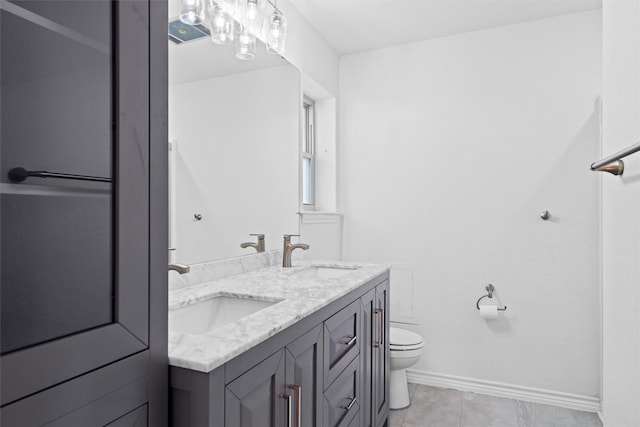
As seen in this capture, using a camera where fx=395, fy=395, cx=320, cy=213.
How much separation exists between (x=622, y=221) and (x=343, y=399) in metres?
1.11

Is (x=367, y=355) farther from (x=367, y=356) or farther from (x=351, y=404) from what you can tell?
(x=351, y=404)

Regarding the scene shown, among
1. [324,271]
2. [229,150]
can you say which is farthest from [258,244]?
[229,150]

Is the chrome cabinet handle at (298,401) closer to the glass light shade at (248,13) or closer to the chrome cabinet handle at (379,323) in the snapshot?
the chrome cabinet handle at (379,323)

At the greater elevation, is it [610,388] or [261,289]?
[261,289]

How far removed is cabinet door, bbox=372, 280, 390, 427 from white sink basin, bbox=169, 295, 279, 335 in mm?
726

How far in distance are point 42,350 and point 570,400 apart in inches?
116

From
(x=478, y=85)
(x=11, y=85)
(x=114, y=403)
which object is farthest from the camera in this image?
(x=478, y=85)

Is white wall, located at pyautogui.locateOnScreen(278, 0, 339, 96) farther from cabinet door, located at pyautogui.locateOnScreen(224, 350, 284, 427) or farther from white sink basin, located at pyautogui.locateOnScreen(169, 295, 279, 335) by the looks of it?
cabinet door, located at pyautogui.locateOnScreen(224, 350, 284, 427)

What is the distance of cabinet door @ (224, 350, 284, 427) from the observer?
86 centimetres

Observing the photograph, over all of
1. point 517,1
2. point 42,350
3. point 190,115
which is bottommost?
point 42,350

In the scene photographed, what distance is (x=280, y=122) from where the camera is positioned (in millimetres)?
2385

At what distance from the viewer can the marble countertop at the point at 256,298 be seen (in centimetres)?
83

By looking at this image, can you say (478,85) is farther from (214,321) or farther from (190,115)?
(214,321)

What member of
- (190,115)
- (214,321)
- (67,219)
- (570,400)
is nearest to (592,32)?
(570,400)
